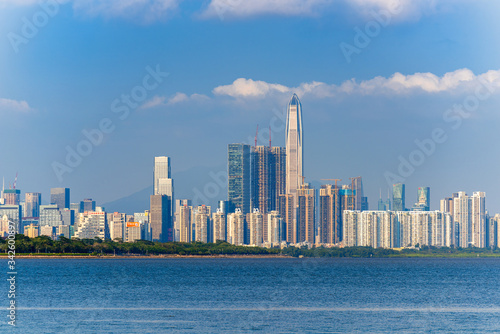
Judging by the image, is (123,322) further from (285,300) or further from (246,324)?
(285,300)

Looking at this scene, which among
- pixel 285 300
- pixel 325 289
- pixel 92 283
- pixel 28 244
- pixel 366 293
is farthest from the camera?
pixel 28 244

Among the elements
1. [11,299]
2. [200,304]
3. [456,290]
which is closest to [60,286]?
[11,299]

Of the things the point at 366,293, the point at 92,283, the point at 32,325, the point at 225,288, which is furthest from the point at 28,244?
the point at 32,325

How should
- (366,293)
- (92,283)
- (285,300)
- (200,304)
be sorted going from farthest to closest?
(92,283) < (366,293) < (285,300) < (200,304)

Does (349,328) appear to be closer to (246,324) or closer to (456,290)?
(246,324)

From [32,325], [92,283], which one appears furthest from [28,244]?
[32,325]

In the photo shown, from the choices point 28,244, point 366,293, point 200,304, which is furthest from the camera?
point 28,244

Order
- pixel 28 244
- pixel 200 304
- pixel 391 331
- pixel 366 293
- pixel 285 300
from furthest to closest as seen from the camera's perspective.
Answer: pixel 28 244 → pixel 366 293 → pixel 285 300 → pixel 200 304 → pixel 391 331

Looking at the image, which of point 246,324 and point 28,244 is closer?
point 246,324

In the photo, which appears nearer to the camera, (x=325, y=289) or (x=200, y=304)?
(x=200, y=304)
